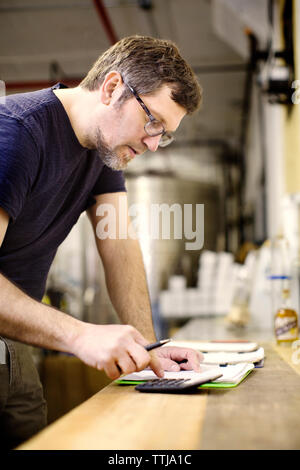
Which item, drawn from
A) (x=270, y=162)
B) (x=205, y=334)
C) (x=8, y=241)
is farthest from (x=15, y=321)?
(x=270, y=162)

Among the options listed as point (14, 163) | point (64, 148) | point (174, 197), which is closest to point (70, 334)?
point (14, 163)

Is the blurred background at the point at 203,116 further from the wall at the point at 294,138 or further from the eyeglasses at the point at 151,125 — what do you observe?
the eyeglasses at the point at 151,125

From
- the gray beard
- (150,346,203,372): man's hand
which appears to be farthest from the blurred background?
(150,346,203,372): man's hand

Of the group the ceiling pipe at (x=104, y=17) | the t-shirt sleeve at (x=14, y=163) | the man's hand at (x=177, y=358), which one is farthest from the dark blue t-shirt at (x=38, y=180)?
the ceiling pipe at (x=104, y=17)

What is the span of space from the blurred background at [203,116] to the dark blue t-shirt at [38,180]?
35 cm

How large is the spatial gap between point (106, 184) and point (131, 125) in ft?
1.10

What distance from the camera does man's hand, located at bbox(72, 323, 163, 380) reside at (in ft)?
3.15

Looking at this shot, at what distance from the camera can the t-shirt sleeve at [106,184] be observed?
159cm

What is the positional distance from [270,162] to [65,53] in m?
2.72

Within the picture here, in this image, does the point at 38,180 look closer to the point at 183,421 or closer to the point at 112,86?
the point at 112,86

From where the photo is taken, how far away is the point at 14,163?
1.07 m

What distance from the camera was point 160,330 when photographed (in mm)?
5629

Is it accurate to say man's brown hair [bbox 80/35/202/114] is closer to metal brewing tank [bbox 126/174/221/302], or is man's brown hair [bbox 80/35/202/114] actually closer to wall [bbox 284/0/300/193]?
wall [bbox 284/0/300/193]

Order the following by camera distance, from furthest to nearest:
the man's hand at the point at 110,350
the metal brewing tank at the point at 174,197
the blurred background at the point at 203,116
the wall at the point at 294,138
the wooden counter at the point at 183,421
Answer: the metal brewing tank at the point at 174,197
the wall at the point at 294,138
the blurred background at the point at 203,116
the man's hand at the point at 110,350
the wooden counter at the point at 183,421
